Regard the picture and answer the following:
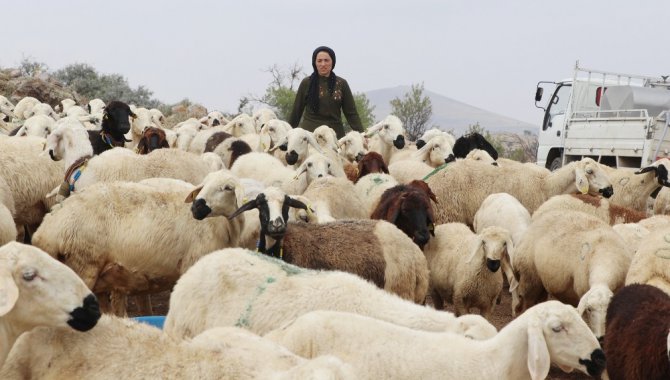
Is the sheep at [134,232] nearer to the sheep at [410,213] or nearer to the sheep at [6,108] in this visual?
the sheep at [410,213]

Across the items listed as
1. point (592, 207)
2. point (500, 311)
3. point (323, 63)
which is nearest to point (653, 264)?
point (592, 207)

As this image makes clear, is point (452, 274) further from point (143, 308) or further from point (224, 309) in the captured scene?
point (224, 309)

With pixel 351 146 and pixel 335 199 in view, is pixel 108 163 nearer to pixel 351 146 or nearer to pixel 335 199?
pixel 335 199

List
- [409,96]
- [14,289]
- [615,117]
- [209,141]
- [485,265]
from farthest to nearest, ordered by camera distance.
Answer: [409,96] → [615,117] → [209,141] → [485,265] → [14,289]

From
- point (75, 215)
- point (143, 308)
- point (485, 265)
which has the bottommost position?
point (143, 308)

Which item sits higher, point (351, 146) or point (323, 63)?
point (323, 63)

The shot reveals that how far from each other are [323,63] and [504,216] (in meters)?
3.63

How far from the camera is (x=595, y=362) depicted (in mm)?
4520

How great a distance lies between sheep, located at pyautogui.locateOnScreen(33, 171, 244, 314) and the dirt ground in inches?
61.2

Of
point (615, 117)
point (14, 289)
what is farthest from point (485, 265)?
point (615, 117)

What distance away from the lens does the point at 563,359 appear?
4.56 metres

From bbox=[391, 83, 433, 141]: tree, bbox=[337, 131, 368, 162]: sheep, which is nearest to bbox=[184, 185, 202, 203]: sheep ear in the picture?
bbox=[337, 131, 368, 162]: sheep

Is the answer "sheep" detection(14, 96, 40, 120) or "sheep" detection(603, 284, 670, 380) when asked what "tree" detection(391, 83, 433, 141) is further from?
"sheep" detection(603, 284, 670, 380)

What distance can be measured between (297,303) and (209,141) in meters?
8.35
